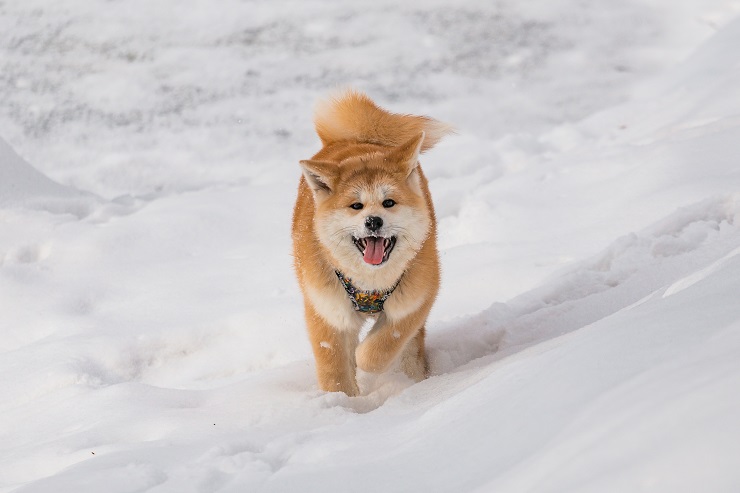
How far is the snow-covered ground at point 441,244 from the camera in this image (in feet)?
6.84

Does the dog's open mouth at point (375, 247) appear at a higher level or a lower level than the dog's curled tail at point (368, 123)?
lower

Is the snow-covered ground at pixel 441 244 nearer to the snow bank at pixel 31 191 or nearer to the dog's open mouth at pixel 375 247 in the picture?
the snow bank at pixel 31 191

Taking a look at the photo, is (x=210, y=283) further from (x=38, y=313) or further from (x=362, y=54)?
(x=362, y=54)

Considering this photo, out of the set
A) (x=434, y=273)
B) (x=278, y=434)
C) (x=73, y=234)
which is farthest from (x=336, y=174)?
(x=73, y=234)

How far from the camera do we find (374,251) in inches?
130

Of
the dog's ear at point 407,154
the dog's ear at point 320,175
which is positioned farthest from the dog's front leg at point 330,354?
the dog's ear at point 407,154


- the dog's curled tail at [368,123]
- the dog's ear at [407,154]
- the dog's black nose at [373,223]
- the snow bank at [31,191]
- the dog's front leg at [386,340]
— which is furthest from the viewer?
the snow bank at [31,191]

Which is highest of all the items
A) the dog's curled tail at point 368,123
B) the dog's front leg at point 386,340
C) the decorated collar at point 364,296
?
the dog's curled tail at point 368,123

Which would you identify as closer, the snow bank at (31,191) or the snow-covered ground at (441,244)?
the snow-covered ground at (441,244)

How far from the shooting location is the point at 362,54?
1027cm

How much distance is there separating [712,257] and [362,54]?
683 cm

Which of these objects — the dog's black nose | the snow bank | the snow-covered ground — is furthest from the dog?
the snow bank

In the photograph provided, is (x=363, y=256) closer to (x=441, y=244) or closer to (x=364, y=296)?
(x=364, y=296)

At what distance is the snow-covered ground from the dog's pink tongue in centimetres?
50
